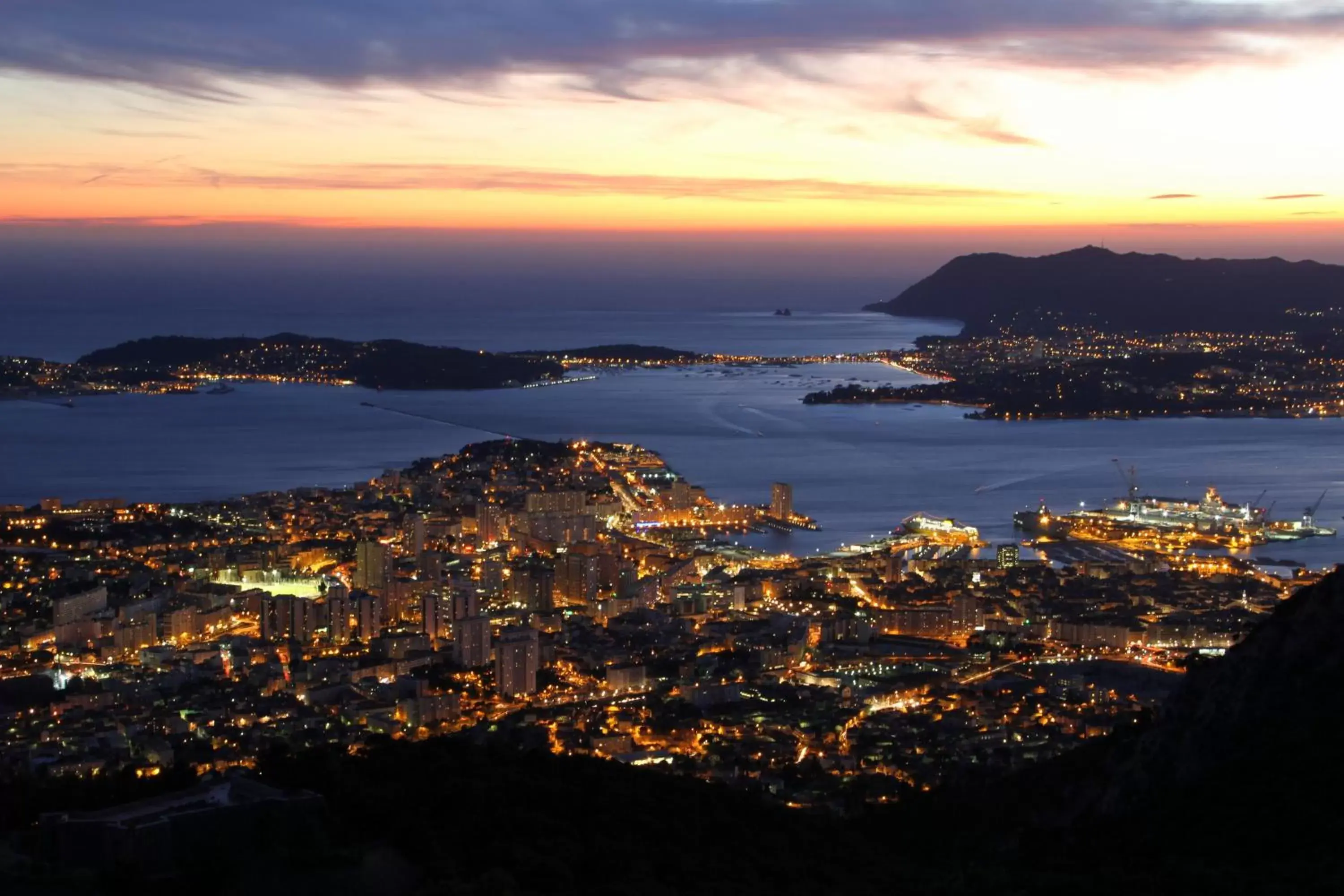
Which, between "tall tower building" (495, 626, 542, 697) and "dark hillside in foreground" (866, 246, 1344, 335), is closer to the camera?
"tall tower building" (495, 626, 542, 697)

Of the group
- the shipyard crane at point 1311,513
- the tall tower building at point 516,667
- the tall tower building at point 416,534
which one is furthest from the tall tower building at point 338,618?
the shipyard crane at point 1311,513

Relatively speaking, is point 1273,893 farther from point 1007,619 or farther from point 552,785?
point 1007,619

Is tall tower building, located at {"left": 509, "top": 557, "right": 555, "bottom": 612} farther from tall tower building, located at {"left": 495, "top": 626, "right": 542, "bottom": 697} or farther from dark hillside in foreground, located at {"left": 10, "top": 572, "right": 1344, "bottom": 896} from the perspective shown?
dark hillside in foreground, located at {"left": 10, "top": 572, "right": 1344, "bottom": 896}

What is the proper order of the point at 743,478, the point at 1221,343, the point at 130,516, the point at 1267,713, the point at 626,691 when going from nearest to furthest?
the point at 1267,713 → the point at 626,691 → the point at 130,516 → the point at 743,478 → the point at 1221,343

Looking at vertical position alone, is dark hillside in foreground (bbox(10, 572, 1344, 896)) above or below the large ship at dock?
above

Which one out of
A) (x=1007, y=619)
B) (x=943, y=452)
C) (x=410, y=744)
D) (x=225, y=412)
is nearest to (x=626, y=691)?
(x=1007, y=619)

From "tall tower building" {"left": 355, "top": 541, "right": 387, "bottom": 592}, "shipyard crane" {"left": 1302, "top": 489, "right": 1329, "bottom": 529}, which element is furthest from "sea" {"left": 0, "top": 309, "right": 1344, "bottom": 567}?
"tall tower building" {"left": 355, "top": 541, "right": 387, "bottom": 592}
